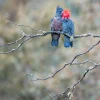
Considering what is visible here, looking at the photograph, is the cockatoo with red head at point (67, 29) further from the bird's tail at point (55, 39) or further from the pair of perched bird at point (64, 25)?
the bird's tail at point (55, 39)

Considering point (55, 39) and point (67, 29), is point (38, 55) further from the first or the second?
point (67, 29)

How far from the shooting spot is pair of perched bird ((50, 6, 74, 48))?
477 cm

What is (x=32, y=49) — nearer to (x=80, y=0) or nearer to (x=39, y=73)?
(x=39, y=73)

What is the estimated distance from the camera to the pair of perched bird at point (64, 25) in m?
4.77

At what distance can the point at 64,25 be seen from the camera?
16.0 ft

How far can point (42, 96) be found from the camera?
39.4ft

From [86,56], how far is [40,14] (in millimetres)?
3025

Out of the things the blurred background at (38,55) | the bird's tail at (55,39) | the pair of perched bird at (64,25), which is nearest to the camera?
the pair of perched bird at (64,25)

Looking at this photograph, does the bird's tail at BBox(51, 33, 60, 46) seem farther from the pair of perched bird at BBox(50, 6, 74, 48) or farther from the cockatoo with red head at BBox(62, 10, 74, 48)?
the cockatoo with red head at BBox(62, 10, 74, 48)

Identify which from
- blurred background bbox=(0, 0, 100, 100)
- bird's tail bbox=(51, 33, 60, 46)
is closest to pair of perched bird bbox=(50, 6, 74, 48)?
bird's tail bbox=(51, 33, 60, 46)

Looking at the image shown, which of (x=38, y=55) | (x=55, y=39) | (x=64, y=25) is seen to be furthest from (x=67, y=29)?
(x=38, y=55)

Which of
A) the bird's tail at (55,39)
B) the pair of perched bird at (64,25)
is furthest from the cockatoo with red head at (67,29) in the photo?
the bird's tail at (55,39)

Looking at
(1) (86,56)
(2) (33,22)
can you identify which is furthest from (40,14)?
(1) (86,56)

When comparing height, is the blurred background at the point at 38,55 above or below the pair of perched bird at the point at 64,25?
above
